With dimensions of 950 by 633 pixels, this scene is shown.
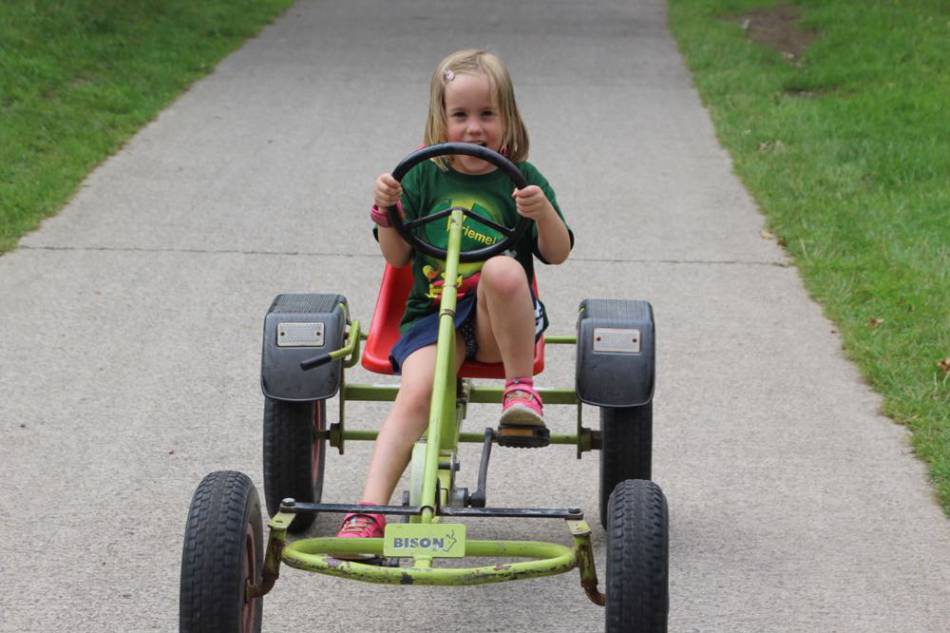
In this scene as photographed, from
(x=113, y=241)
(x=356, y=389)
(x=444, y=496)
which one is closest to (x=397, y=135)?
(x=113, y=241)

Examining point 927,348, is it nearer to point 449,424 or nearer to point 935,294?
point 935,294

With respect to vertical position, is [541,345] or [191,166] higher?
[541,345]

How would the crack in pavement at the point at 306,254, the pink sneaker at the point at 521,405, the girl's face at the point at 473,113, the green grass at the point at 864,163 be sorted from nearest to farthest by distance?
the pink sneaker at the point at 521,405 → the girl's face at the point at 473,113 → the green grass at the point at 864,163 → the crack in pavement at the point at 306,254

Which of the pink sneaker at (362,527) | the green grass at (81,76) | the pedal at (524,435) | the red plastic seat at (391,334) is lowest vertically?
the green grass at (81,76)

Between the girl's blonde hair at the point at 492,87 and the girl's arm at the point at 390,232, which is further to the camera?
the girl's blonde hair at the point at 492,87

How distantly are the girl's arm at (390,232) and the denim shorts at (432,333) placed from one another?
0.59 ft

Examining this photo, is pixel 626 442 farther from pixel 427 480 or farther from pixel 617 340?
pixel 427 480

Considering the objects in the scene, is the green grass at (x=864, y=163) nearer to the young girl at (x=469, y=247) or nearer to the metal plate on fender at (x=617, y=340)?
the metal plate on fender at (x=617, y=340)

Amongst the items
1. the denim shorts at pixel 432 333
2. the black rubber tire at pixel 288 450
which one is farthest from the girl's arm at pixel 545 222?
the black rubber tire at pixel 288 450

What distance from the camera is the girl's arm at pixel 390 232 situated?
12.1ft

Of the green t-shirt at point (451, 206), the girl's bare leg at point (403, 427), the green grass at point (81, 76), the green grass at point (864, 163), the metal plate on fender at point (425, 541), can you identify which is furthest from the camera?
the green grass at point (81, 76)

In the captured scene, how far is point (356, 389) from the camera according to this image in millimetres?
4055

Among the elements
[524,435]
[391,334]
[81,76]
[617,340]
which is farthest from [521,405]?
[81,76]

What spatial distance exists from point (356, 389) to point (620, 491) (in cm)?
112
